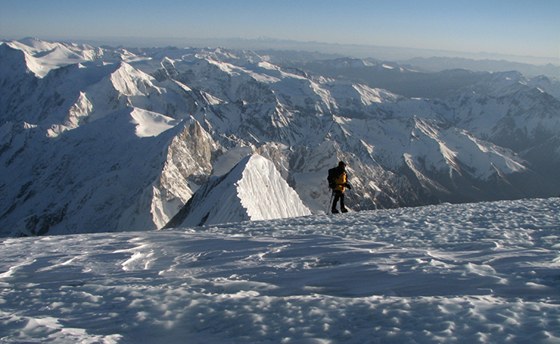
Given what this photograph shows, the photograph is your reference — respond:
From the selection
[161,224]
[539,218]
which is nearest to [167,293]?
[539,218]

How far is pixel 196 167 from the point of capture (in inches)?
6801

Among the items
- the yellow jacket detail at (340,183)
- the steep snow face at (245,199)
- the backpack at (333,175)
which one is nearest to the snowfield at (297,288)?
the yellow jacket detail at (340,183)

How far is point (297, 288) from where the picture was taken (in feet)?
37.8

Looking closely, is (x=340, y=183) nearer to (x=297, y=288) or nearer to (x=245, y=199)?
(x=297, y=288)

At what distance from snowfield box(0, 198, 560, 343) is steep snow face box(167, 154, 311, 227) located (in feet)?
156

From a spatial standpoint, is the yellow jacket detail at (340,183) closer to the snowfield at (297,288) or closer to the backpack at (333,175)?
the backpack at (333,175)

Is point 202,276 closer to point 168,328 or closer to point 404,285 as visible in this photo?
point 168,328

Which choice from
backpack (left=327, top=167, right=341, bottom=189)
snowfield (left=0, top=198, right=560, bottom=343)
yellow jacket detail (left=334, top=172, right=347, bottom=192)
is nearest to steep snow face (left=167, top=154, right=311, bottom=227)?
backpack (left=327, top=167, right=341, bottom=189)

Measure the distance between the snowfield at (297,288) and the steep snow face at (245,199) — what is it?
4744cm

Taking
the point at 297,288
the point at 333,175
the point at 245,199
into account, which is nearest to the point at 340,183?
the point at 333,175

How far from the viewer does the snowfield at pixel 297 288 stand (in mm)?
8727

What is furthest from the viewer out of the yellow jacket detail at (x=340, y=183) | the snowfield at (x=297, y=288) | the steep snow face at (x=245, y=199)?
the steep snow face at (x=245, y=199)

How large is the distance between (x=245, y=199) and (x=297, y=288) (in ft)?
194

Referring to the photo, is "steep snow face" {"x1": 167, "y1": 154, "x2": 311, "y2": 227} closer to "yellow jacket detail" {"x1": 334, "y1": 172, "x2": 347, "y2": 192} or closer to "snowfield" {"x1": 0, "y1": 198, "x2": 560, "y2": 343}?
"yellow jacket detail" {"x1": 334, "y1": 172, "x2": 347, "y2": 192}
